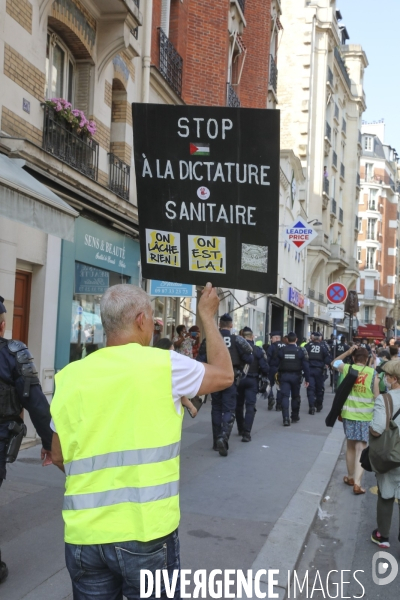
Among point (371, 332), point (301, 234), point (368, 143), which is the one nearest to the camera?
point (301, 234)

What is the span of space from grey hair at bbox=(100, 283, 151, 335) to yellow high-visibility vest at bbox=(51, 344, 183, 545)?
13 centimetres

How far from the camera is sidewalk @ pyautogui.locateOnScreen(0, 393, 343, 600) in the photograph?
522 cm

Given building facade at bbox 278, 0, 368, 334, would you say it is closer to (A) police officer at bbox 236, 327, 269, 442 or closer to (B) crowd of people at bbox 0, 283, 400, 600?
(A) police officer at bbox 236, 327, 269, 442

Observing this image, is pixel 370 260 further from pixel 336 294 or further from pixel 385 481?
pixel 385 481

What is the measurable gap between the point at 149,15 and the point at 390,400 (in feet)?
36.1

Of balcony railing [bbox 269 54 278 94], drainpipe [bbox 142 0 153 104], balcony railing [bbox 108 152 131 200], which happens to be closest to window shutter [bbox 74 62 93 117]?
balcony railing [bbox 108 152 131 200]

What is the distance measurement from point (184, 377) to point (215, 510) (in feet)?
14.9

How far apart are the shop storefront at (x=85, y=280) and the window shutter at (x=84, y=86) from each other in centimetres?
203

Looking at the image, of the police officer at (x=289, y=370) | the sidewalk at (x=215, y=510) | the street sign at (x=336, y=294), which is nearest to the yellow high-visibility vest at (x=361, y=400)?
the sidewalk at (x=215, y=510)

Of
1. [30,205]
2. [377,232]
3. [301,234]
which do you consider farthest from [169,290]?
[377,232]

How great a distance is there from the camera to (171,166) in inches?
177

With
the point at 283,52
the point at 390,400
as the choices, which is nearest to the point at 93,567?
the point at 390,400

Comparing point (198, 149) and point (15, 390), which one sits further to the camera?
point (15, 390)

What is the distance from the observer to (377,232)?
257 ft
